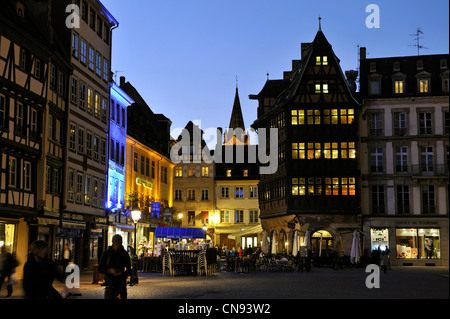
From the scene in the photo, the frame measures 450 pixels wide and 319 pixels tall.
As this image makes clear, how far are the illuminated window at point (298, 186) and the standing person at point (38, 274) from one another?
137 feet

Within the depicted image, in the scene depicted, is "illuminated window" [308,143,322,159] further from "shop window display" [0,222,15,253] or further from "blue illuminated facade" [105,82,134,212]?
"shop window display" [0,222,15,253]

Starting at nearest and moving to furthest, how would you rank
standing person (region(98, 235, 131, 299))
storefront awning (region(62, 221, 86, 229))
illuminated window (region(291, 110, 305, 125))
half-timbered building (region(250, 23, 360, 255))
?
1. standing person (region(98, 235, 131, 299))
2. storefront awning (region(62, 221, 86, 229))
3. half-timbered building (region(250, 23, 360, 255))
4. illuminated window (region(291, 110, 305, 125))

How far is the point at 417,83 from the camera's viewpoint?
2073 inches

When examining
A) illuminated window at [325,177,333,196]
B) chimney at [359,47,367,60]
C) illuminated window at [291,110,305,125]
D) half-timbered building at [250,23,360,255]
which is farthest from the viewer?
chimney at [359,47,367,60]

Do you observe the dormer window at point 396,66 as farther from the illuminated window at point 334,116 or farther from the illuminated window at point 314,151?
the illuminated window at point 314,151

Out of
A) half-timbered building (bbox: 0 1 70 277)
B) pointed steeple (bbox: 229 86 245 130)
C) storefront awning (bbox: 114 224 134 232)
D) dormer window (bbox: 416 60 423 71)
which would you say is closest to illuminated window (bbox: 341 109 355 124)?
dormer window (bbox: 416 60 423 71)

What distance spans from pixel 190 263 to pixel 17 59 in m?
12.8

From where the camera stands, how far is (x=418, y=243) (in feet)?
167

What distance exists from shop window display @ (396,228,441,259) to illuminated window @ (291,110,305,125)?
11.5 m

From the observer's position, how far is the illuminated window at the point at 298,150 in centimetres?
5203

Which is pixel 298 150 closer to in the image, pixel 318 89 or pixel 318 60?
pixel 318 89

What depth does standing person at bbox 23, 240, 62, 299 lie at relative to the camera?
34.2ft

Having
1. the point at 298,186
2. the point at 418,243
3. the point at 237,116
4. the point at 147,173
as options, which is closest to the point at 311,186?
the point at 298,186
